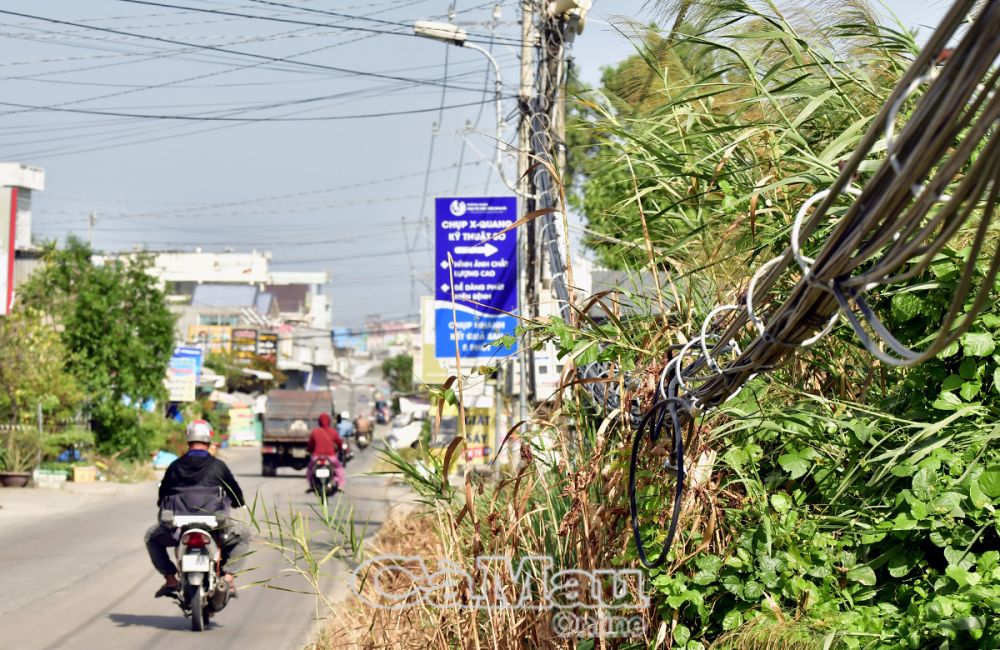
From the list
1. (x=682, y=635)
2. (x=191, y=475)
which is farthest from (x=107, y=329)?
(x=682, y=635)

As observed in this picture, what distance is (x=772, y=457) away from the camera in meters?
6.33

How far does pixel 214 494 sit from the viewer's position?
34.0 ft

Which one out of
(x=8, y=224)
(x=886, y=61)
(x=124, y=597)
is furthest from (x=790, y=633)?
(x=8, y=224)

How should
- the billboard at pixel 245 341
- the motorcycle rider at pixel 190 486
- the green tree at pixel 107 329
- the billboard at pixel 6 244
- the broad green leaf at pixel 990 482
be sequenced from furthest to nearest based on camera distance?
1. the billboard at pixel 245 341
2. the green tree at pixel 107 329
3. the billboard at pixel 6 244
4. the motorcycle rider at pixel 190 486
5. the broad green leaf at pixel 990 482

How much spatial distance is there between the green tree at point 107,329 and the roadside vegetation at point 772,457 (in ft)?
90.8

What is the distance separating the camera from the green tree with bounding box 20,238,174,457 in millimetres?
32188

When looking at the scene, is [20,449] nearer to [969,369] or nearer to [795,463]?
[795,463]

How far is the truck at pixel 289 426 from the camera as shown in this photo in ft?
119

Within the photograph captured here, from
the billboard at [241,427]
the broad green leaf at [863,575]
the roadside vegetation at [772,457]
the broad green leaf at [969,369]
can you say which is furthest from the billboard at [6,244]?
the billboard at [241,427]

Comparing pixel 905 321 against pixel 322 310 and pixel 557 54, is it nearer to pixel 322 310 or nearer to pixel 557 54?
pixel 557 54

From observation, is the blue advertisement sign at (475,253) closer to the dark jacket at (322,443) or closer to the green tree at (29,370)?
the dark jacket at (322,443)

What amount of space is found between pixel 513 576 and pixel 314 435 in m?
18.0

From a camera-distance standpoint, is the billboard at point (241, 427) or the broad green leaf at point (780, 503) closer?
the broad green leaf at point (780, 503)

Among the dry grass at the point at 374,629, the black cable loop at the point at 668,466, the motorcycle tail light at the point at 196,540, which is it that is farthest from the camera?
the motorcycle tail light at the point at 196,540
